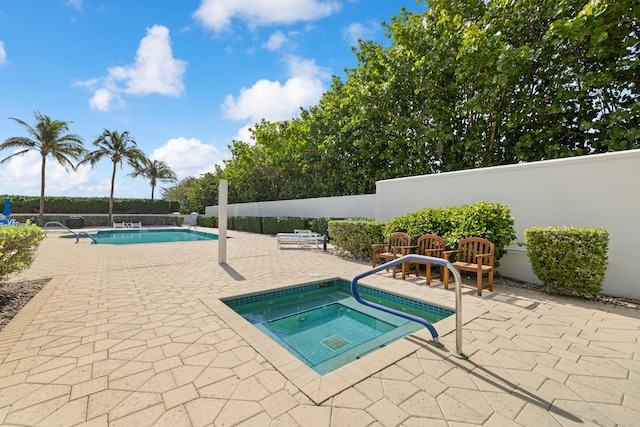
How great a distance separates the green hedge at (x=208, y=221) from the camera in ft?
82.9

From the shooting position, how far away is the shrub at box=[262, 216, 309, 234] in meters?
16.1

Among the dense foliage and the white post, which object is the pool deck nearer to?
the white post

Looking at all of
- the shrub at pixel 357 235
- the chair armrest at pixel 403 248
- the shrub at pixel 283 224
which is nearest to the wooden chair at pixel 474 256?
the chair armrest at pixel 403 248

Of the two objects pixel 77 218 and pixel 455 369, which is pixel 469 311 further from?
pixel 77 218

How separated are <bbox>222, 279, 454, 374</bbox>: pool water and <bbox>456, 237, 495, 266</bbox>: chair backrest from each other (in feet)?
6.24

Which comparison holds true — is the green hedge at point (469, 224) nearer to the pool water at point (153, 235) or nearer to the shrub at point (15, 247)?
the shrub at point (15, 247)

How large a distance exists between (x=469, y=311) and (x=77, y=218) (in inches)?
1168

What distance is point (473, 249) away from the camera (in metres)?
5.95

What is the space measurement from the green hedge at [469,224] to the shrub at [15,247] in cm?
782

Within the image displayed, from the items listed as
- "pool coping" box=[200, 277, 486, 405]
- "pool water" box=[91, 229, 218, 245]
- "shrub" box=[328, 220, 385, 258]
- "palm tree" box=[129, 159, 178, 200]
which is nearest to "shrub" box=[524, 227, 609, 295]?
"pool coping" box=[200, 277, 486, 405]

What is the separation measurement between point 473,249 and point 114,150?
110ft

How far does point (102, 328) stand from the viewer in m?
3.61

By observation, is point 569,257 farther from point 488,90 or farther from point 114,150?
point 114,150

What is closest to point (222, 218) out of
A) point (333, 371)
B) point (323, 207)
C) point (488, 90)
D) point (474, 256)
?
point (333, 371)
